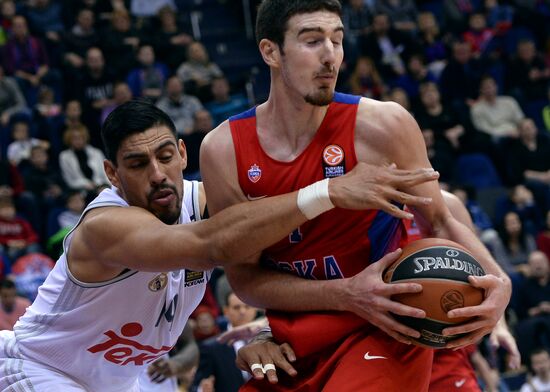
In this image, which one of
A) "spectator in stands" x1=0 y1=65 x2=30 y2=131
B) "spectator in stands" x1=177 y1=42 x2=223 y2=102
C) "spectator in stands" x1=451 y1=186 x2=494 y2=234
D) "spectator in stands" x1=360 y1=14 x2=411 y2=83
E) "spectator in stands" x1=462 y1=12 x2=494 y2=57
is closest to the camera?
"spectator in stands" x1=451 y1=186 x2=494 y2=234

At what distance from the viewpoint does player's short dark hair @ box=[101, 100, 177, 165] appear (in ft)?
15.5

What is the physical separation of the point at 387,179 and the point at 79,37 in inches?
430

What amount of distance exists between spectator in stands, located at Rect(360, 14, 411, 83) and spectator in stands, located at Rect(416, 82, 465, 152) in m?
1.28

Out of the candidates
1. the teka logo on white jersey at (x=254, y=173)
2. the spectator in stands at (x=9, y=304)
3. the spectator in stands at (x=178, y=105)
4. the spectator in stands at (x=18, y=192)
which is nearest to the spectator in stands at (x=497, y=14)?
the spectator in stands at (x=178, y=105)

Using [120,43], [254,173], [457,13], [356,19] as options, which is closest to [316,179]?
[254,173]

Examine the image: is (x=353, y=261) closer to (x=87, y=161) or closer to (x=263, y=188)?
(x=263, y=188)

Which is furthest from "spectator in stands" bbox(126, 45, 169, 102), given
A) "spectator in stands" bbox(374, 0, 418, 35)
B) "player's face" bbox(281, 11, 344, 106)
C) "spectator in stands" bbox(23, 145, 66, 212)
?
"player's face" bbox(281, 11, 344, 106)

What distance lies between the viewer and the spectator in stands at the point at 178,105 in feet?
43.7

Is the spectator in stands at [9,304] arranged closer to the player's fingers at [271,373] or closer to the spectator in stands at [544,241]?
the player's fingers at [271,373]

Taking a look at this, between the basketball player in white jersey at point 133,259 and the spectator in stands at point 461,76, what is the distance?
34.2 feet

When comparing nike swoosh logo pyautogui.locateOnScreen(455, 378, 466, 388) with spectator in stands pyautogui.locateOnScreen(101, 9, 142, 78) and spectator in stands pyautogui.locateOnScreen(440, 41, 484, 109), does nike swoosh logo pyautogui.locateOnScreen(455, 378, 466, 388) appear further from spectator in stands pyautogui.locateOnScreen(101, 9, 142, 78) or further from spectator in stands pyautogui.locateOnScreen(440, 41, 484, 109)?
spectator in stands pyautogui.locateOnScreen(440, 41, 484, 109)

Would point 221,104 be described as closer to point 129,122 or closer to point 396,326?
point 129,122

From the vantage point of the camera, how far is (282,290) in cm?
454

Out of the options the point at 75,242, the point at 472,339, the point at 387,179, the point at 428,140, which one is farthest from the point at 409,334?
the point at 428,140
